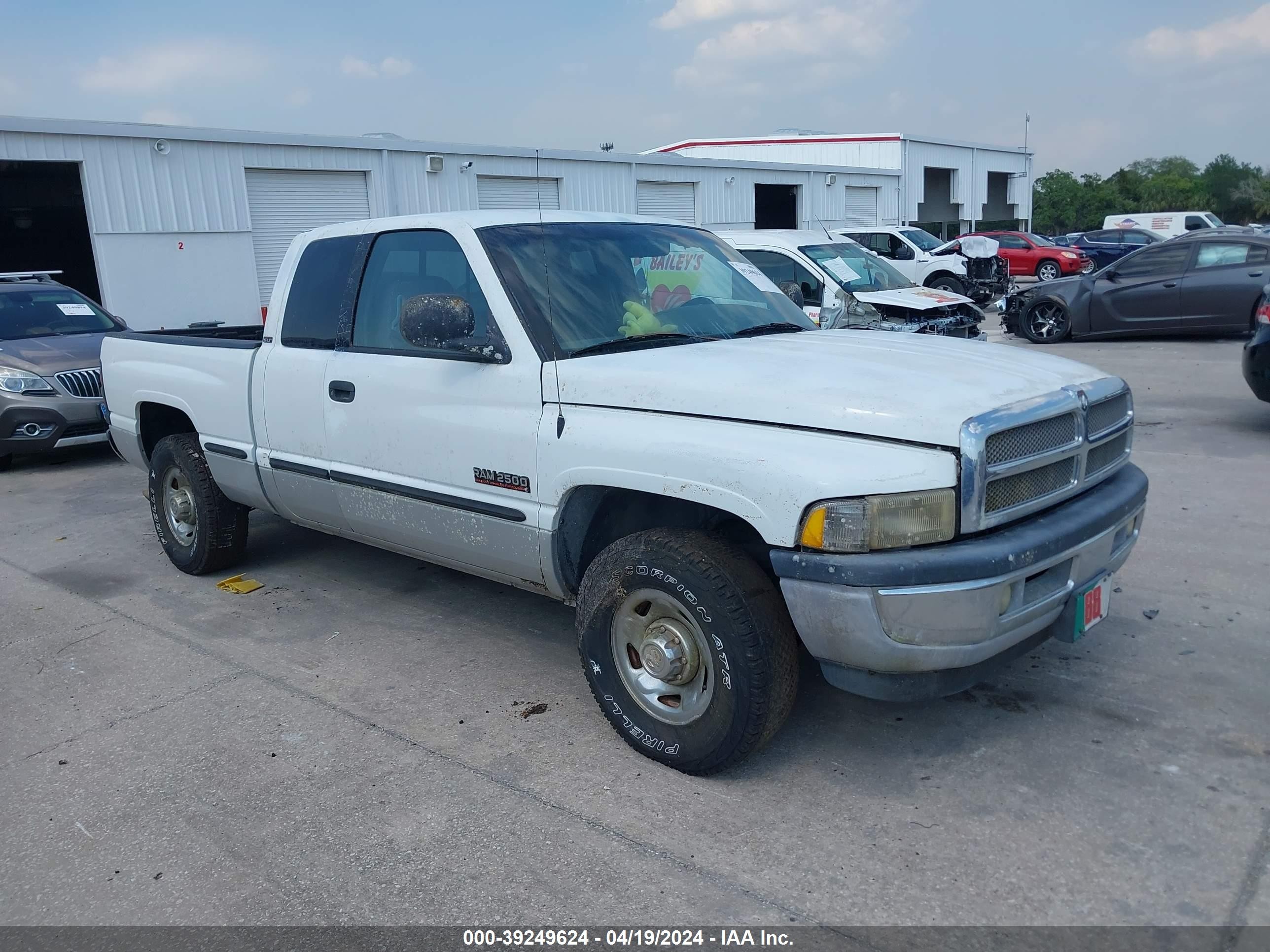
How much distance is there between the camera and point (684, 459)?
3.31 m

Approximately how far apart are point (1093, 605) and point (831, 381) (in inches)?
47.6

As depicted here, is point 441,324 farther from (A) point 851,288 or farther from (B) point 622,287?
(A) point 851,288

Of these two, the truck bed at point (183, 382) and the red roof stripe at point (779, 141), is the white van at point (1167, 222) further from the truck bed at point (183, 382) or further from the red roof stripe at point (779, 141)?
the truck bed at point (183, 382)

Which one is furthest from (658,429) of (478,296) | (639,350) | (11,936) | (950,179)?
(950,179)

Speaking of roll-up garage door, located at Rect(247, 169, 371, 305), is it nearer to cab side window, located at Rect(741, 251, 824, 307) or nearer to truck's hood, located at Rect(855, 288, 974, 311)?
cab side window, located at Rect(741, 251, 824, 307)

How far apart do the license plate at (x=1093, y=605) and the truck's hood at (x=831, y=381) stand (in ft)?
2.30

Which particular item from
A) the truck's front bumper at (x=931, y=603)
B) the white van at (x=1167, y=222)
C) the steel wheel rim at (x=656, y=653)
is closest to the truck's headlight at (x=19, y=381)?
the steel wheel rim at (x=656, y=653)

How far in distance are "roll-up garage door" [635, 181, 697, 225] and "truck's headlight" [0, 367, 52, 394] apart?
55.4ft

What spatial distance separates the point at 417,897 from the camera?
2926mm

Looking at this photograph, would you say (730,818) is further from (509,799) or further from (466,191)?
(466,191)

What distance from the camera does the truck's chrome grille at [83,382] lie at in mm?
9242

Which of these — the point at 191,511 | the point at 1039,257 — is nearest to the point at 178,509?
the point at 191,511

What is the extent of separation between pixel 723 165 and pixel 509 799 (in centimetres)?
2506

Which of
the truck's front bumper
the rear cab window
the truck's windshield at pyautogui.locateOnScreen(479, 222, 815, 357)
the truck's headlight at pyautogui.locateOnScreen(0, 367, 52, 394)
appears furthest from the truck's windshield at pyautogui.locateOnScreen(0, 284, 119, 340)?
the truck's front bumper
